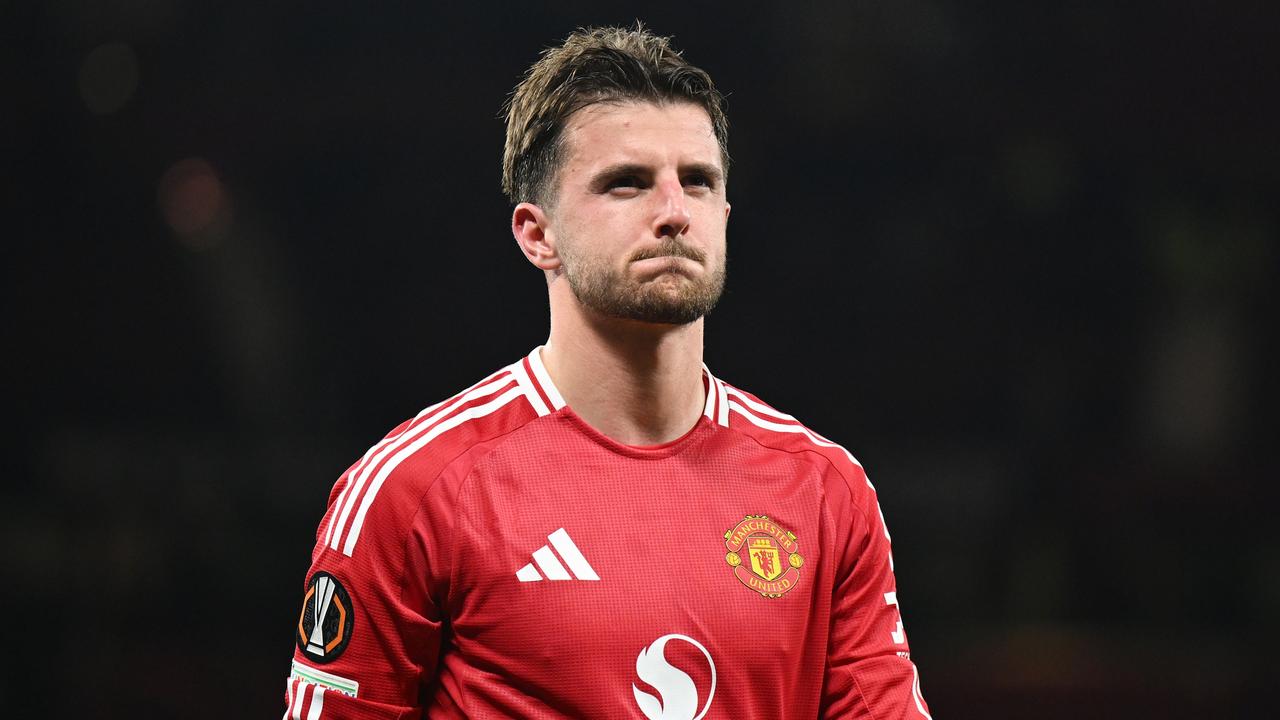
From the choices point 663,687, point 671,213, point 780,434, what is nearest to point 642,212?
point 671,213

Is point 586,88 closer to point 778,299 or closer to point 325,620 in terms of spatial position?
point 325,620

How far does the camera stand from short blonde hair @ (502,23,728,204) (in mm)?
1731

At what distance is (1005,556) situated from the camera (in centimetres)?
451

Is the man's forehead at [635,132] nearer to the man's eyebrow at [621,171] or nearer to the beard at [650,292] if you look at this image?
the man's eyebrow at [621,171]

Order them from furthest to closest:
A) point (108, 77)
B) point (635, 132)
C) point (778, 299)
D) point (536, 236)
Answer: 1. point (778, 299)
2. point (108, 77)
3. point (536, 236)
4. point (635, 132)

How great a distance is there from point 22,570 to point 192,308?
1068 millimetres

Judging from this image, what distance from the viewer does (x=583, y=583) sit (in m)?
1.60

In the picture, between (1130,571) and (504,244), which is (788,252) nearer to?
(504,244)

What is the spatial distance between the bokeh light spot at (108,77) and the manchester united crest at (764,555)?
11.9 ft

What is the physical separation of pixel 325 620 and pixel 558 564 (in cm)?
32

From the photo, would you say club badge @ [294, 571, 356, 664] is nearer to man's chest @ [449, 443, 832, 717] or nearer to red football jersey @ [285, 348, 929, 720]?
red football jersey @ [285, 348, 929, 720]

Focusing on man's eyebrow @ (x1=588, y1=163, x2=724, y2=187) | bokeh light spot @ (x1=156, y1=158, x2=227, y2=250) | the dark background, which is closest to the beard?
man's eyebrow @ (x1=588, y1=163, x2=724, y2=187)

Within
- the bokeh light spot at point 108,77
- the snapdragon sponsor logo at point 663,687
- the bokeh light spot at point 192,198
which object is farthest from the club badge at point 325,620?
the bokeh light spot at point 108,77

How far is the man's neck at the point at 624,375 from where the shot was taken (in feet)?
5.66
